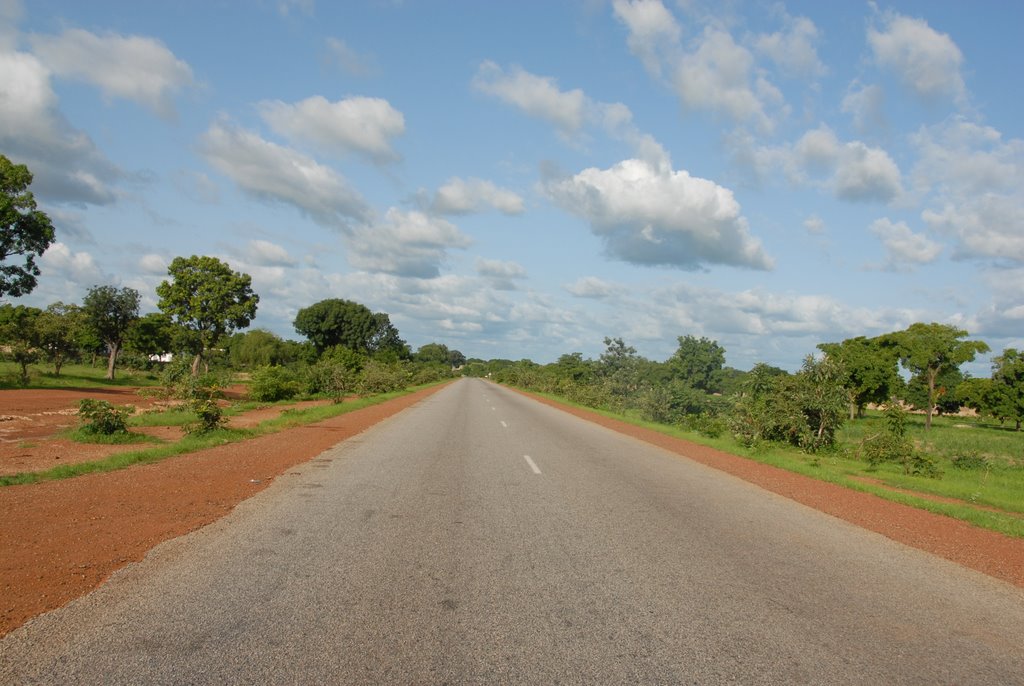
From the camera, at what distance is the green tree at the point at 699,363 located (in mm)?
76000

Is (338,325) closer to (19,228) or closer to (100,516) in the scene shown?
(19,228)

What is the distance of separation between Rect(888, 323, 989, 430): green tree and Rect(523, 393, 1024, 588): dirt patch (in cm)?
4309

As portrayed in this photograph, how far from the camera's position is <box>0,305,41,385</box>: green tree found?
104 feet

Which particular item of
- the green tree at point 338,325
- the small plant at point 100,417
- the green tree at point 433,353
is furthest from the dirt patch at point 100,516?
the green tree at point 433,353

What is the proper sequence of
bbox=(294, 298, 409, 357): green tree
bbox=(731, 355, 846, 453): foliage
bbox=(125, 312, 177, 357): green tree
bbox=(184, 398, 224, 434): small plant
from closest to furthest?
bbox=(184, 398, 224, 434): small plant
bbox=(731, 355, 846, 453): foliage
bbox=(125, 312, 177, 357): green tree
bbox=(294, 298, 409, 357): green tree

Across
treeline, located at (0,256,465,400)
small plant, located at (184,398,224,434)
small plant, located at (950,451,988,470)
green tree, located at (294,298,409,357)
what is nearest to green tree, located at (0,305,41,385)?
treeline, located at (0,256,465,400)

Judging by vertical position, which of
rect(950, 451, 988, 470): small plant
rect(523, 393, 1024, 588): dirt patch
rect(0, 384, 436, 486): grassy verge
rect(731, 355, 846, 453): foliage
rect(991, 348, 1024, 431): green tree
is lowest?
rect(0, 384, 436, 486): grassy verge

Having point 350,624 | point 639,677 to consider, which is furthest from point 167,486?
point 639,677

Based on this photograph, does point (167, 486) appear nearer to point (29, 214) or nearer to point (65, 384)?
point (29, 214)

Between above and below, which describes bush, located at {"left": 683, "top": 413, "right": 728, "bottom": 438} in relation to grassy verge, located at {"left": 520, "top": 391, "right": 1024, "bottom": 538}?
above

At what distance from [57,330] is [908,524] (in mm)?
41660

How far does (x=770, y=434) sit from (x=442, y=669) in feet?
62.7

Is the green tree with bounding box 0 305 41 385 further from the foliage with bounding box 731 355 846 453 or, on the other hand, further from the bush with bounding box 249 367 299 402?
the foliage with bounding box 731 355 846 453

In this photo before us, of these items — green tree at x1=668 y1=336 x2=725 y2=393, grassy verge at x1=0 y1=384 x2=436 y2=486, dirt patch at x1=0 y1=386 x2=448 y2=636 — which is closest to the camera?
dirt patch at x1=0 y1=386 x2=448 y2=636
